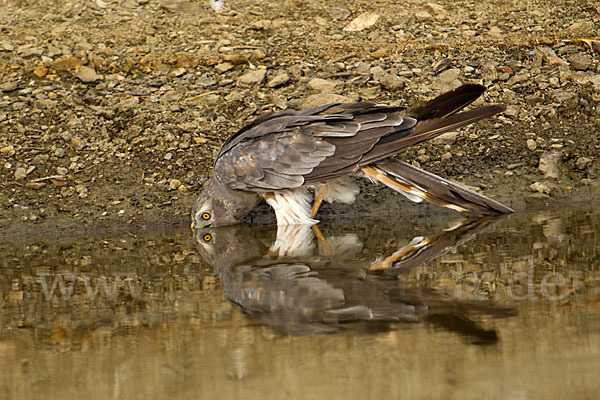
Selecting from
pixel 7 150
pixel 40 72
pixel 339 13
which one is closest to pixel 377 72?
pixel 339 13

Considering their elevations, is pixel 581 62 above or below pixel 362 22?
below

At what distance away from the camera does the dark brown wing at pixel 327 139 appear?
616 centimetres

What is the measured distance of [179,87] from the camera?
8852 mm

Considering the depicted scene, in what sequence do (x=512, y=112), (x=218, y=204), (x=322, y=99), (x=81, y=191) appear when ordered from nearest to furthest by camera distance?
1. (x=218, y=204)
2. (x=81, y=191)
3. (x=512, y=112)
4. (x=322, y=99)

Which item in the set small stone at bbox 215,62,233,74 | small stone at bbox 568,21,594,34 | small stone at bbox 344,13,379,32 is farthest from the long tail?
small stone at bbox 568,21,594,34

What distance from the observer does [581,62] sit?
8.67 m

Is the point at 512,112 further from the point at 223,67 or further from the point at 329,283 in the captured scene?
the point at 329,283

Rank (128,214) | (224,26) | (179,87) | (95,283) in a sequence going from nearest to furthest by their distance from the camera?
(95,283) < (128,214) < (179,87) < (224,26)

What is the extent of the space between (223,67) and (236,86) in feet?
1.26

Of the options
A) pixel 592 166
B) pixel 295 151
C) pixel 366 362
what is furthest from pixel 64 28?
pixel 366 362

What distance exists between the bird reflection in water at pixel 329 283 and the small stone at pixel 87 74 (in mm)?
3165

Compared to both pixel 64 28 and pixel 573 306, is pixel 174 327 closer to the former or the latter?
pixel 573 306

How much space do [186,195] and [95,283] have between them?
2278mm

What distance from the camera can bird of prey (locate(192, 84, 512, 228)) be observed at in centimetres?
621
